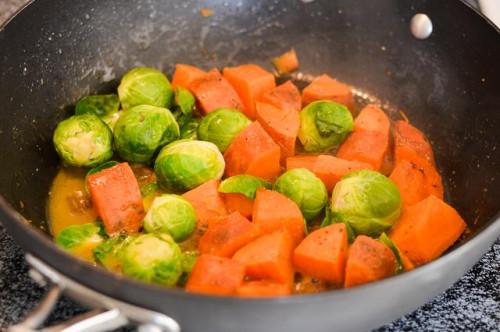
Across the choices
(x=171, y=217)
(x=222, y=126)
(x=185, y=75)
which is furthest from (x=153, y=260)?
(x=185, y=75)

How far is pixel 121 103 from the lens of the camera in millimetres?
2594

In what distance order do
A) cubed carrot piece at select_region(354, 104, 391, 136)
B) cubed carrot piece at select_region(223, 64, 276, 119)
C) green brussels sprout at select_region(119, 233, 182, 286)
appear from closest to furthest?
1. green brussels sprout at select_region(119, 233, 182, 286)
2. cubed carrot piece at select_region(354, 104, 391, 136)
3. cubed carrot piece at select_region(223, 64, 276, 119)

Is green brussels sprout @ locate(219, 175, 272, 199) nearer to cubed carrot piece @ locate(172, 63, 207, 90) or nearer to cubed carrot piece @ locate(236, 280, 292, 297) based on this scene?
cubed carrot piece @ locate(236, 280, 292, 297)

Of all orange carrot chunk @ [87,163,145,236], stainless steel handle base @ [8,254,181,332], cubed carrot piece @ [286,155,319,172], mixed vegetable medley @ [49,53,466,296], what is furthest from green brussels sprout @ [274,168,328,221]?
stainless steel handle base @ [8,254,181,332]

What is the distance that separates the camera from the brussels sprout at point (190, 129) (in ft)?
8.19

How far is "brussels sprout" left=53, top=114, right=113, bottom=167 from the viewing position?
2.30m

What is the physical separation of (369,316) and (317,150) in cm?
105

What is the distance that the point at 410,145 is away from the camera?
8.18 ft

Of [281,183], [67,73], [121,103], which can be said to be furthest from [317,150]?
[67,73]

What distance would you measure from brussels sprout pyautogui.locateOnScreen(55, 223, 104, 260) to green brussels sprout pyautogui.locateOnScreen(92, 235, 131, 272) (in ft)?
0.09

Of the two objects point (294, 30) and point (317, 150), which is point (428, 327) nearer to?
point (317, 150)

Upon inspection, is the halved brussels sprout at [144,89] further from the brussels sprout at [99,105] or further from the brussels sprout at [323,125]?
the brussels sprout at [323,125]

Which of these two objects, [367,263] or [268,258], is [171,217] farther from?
[367,263]

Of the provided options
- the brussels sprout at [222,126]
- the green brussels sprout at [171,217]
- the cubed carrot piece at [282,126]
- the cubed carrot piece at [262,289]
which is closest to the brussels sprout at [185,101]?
the brussels sprout at [222,126]
